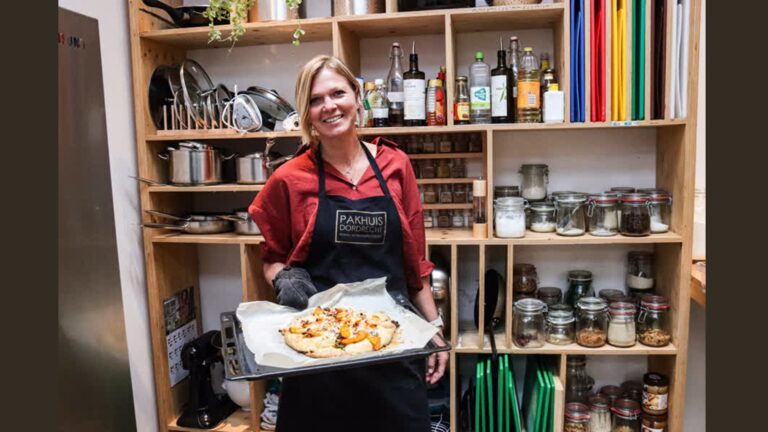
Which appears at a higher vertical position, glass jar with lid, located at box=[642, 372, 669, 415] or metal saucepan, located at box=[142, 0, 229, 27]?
metal saucepan, located at box=[142, 0, 229, 27]

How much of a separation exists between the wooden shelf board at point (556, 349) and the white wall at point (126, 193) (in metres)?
1.32

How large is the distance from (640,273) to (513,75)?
0.96 m

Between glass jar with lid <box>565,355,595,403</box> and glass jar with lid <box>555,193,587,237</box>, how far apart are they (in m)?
0.56

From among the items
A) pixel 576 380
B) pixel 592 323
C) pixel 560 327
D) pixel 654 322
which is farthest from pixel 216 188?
pixel 654 322

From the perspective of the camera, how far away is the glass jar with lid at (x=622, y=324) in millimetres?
2195

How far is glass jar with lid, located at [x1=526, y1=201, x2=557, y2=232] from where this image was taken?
2.30 meters

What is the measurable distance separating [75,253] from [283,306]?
841mm

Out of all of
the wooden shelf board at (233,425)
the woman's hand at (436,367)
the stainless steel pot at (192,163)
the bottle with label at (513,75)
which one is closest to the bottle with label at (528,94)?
the bottle with label at (513,75)

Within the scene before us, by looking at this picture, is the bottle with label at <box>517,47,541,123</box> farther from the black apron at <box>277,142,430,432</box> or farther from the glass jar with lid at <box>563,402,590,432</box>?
the glass jar with lid at <box>563,402,590,432</box>

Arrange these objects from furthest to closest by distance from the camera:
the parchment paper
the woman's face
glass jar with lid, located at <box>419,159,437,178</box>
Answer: glass jar with lid, located at <box>419,159,437,178</box>
the woman's face
the parchment paper

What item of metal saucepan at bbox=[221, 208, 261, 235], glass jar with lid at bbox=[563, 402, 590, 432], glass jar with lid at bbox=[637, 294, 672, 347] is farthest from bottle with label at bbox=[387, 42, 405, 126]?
glass jar with lid at bbox=[563, 402, 590, 432]

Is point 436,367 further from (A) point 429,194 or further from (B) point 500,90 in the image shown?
(B) point 500,90

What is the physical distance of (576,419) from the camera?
230cm

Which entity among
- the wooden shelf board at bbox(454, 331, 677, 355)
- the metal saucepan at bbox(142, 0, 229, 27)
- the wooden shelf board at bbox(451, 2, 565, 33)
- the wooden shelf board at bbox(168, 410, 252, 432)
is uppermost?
the metal saucepan at bbox(142, 0, 229, 27)
